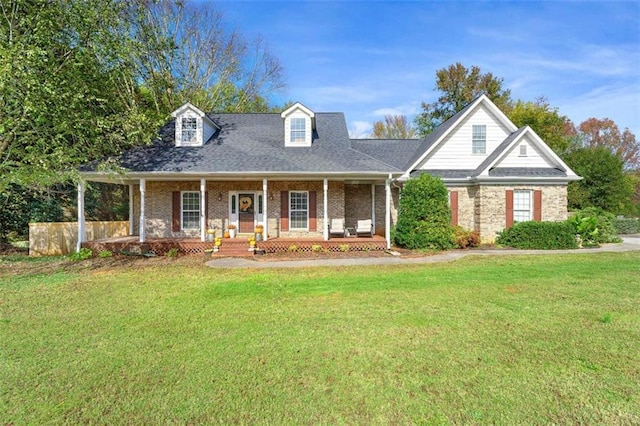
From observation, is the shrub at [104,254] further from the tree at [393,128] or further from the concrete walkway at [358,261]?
the tree at [393,128]


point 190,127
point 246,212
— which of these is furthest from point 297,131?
point 190,127

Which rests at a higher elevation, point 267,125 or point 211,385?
point 267,125

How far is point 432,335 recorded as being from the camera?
16.8 ft

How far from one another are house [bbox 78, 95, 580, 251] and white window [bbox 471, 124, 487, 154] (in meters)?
0.05

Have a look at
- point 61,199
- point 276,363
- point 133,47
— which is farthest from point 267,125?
point 276,363

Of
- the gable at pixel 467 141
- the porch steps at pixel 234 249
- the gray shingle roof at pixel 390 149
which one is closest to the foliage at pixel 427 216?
the gable at pixel 467 141

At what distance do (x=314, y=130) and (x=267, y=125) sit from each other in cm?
252

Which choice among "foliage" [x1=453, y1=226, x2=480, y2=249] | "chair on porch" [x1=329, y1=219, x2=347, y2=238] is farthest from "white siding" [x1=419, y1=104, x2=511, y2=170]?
"chair on porch" [x1=329, y1=219, x2=347, y2=238]

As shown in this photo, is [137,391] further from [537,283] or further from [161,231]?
[161,231]

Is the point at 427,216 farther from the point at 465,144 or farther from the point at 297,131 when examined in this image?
the point at 297,131

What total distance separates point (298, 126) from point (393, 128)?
97.1ft

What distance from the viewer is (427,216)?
1466 cm

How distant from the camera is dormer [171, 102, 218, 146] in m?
16.1

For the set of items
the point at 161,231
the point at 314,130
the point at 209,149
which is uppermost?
the point at 314,130
